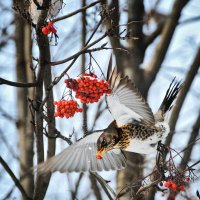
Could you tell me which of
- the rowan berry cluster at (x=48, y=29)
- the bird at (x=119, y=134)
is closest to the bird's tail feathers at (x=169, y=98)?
the bird at (x=119, y=134)

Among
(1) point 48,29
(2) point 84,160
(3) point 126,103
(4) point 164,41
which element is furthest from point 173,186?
(4) point 164,41

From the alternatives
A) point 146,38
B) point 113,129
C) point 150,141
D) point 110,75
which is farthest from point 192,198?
point 146,38

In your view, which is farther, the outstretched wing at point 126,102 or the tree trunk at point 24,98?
the tree trunk at point 24,98

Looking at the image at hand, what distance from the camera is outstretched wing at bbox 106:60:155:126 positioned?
329cm

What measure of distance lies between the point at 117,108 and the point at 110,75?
33 centimetres

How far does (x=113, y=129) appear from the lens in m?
3.90

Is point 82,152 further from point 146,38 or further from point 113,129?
point 146,38

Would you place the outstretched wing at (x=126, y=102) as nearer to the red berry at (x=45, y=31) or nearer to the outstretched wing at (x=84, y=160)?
the outstretched wing at (x=84, y=160)

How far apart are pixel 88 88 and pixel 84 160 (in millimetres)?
906

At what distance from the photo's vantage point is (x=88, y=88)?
10.2 feet

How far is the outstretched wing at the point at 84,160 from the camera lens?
3385 millimetres

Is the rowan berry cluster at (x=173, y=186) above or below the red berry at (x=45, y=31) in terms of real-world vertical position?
below

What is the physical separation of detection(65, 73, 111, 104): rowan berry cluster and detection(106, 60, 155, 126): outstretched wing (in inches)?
5.9

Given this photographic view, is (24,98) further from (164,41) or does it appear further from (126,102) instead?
(126,102)
